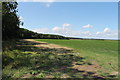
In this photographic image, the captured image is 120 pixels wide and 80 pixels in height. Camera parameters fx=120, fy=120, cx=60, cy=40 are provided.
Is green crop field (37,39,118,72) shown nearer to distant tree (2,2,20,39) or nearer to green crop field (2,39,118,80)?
green crop field (2,39,118,80)

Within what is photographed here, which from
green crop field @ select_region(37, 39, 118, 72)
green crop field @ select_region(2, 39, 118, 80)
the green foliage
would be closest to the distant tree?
green crop field @ select_region(2, 39, 118, 80)

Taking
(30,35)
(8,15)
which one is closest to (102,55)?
(8,15)

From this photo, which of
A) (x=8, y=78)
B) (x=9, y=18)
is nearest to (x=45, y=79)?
(x=8, y=78)

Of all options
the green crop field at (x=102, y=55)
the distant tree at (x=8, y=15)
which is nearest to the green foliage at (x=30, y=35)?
the distant tree at (x=8, y=15)

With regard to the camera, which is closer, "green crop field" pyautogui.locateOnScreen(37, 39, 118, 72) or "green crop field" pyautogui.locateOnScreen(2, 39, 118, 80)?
"green crop field" pyautogui.locateOnScreen(2, 39, 118, 80)

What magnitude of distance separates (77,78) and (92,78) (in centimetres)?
66

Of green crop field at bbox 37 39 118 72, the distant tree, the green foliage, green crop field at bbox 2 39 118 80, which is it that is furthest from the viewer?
the green foliage

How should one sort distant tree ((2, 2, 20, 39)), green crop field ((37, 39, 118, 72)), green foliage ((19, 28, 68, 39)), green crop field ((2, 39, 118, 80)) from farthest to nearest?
green foliage ((19, 28, 68, 39)) → distant tree ((2, 2, 20, 39)) → green crop field ((37, 39, 118, 72)) → green crop field ((2, 39, 118, 80))

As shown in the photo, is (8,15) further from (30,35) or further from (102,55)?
(30,35)

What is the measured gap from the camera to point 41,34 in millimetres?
84500

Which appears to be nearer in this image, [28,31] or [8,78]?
[8,78]

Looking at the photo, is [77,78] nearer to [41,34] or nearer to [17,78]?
[17,78]

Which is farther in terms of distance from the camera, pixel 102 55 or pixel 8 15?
pixel 8 15

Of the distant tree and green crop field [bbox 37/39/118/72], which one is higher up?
the distant tree
